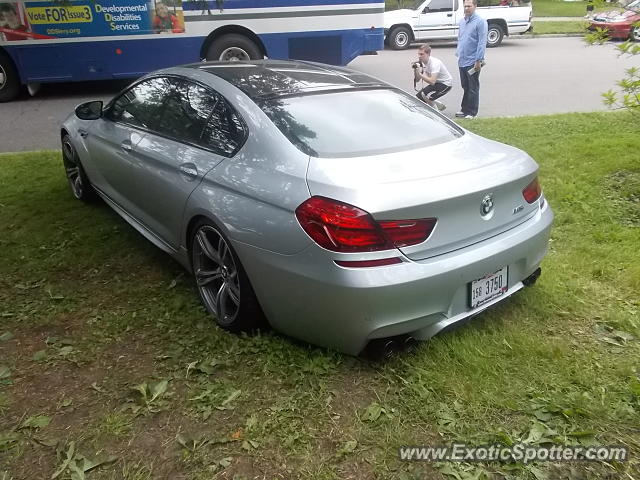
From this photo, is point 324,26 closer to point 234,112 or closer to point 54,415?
point 234,112

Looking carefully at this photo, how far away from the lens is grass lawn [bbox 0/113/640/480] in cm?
238

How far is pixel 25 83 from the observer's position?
9625 millimetres

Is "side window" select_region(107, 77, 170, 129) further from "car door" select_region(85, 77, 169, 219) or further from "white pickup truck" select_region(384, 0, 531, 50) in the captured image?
"white pickup truck" select_region(384, 0, 531, 50)

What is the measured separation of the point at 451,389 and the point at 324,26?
853 cm

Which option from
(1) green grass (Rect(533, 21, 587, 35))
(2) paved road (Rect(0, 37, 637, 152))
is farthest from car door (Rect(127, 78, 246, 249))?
(1) green grass (Rect(533, 21, 587, 35))

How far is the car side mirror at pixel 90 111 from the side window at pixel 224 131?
1.80 metres

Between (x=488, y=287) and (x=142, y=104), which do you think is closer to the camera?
(x=488, y=287)

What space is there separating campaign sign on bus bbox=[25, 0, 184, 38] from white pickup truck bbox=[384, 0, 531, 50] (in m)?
10.4

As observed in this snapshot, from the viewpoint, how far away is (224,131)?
10.8ft

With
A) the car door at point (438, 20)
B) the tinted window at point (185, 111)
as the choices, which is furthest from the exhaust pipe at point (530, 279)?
the car door at point (438, 20)

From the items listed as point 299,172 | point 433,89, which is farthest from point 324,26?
point 299,172

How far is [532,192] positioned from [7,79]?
9714mm

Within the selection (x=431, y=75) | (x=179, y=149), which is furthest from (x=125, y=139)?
(x=431, y=75)

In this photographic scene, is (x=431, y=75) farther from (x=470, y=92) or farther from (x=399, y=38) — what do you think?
(x=399, y=38)
